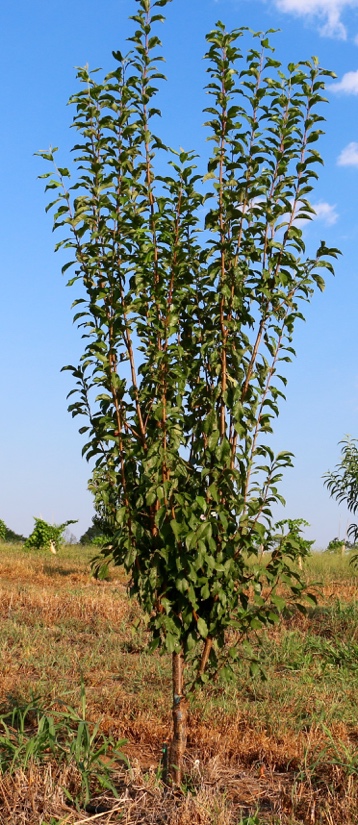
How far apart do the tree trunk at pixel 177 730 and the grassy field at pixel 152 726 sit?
110 millimetres

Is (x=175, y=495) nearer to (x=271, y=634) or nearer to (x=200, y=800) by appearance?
(x=200, y=800)

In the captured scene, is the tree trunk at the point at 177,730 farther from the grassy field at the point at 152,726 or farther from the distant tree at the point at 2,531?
the distant tree at the point at 2,531

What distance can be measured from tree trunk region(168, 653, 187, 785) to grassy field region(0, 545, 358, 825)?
11cm

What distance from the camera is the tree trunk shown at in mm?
4785

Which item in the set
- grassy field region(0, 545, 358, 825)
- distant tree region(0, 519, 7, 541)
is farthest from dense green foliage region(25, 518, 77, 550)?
grassy field region(0, 545, 358, 825)

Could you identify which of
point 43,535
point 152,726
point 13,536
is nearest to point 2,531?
point 13,536

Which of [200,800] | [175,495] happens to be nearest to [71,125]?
[175,495]

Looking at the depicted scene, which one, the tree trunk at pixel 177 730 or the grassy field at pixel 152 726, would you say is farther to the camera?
the tree trunk at pixel 177 730

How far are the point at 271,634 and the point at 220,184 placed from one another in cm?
596

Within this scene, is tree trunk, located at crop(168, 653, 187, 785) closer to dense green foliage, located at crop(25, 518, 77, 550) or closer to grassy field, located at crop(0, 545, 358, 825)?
grassy field, located at crop(0, 545, 358, 825)

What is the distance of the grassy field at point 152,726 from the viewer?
450 cm

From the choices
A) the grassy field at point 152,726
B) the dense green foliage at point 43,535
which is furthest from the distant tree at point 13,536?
the grassy field at point 152,726

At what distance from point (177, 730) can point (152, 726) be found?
108 centimetres

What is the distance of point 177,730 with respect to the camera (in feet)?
15.8
